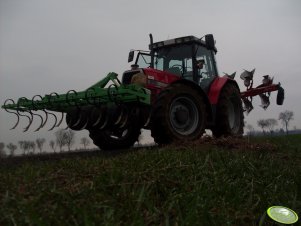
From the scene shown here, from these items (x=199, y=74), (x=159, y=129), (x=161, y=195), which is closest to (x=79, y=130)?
(x=159, y=129)

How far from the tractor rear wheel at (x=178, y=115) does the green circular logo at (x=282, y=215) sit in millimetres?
4221

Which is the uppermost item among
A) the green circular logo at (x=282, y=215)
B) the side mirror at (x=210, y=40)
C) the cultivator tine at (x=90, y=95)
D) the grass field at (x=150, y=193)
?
→ the side mirror at (x=210, y=40)

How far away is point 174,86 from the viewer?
23.4 ft

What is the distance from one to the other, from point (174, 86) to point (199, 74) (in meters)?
1.50

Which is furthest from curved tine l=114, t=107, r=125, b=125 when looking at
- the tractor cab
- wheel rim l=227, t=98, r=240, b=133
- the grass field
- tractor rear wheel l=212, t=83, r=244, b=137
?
wheel rim l=227, t=98, r=240, b=133

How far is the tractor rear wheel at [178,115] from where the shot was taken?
6.84 metres

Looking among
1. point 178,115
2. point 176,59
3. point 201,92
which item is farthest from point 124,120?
point 176,59

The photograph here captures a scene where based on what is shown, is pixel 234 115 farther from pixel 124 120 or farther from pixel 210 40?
pixel 124 120

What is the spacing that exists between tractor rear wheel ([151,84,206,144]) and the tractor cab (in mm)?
858

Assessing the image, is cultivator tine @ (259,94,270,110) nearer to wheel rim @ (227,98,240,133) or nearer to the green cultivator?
wheel rim @ (227,98,240,133)

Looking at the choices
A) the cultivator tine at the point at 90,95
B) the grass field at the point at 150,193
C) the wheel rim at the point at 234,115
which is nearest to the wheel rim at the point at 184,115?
the cultivator tine at the point at 90,95

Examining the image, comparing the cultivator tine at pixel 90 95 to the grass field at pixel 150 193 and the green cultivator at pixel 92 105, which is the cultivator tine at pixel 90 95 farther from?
the grass field at pixel 150 193

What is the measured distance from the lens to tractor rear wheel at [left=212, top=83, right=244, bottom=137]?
336 inches

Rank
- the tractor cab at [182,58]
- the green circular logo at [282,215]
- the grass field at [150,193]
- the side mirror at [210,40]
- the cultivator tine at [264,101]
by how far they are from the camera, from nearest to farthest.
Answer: the grass field at [150,193] → the green circular logo at [282,215] → the side mirror at [210,40] → the tractor cab at [182,58] → the cultivator tine at [264,101]
